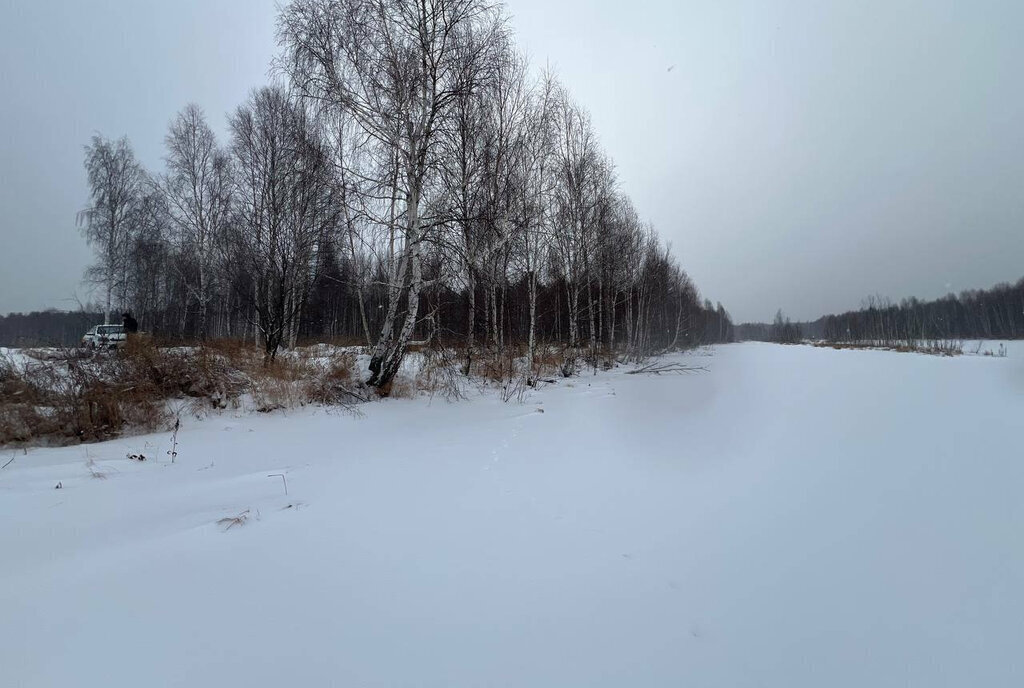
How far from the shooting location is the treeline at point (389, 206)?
712 centimetres

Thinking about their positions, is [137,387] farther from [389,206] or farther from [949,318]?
[949,318]

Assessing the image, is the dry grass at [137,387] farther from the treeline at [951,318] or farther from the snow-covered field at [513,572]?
the treeline at [951,318]

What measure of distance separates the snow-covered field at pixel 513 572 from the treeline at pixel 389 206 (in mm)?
4337

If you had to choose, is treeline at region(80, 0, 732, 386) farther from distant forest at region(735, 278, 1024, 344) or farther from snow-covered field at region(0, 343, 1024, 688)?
distant forest at region(735, 278, 1024, 344)

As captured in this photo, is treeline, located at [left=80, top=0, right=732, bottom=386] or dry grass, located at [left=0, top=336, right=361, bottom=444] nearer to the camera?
dry grass, located at [left=0, top=336, right=361, bottom=444]

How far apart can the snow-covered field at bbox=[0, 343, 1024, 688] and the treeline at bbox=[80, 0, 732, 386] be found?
4337 millimetres

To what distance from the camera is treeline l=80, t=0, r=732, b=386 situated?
712 cm

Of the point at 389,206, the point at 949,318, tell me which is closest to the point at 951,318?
the point at 949,318

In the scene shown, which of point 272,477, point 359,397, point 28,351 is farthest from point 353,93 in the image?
point 272,477

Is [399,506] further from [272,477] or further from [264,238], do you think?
[264,238]

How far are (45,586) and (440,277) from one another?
7.71 metres

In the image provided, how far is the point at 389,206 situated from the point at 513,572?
26.9 feet

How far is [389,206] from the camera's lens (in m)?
8.26

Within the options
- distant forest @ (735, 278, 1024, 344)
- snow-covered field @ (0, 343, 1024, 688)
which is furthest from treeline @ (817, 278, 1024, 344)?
snow-covered field @ (0, 343, 1024, 688)
